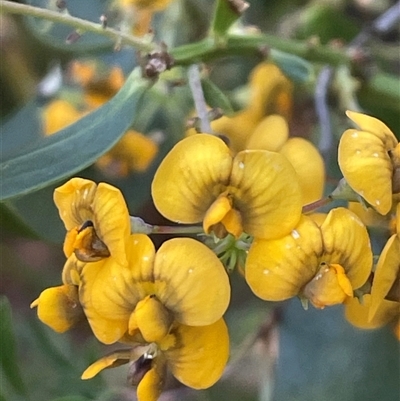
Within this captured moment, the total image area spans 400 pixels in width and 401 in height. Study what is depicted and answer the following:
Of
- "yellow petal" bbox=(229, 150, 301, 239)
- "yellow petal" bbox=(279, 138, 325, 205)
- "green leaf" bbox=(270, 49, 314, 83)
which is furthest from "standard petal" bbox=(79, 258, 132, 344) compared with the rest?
"green leaf" bbox=(270, 49, 314, 83)

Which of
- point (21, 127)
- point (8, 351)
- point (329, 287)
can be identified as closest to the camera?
point (329, 287)

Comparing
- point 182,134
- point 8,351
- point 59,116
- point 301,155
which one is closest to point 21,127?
point 59,116

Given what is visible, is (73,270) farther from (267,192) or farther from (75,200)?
(267,192)

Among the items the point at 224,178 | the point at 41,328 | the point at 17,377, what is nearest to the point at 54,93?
the point at 41,328

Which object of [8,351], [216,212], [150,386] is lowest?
[8,351]

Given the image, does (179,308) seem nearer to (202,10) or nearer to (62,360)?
(62,360)
